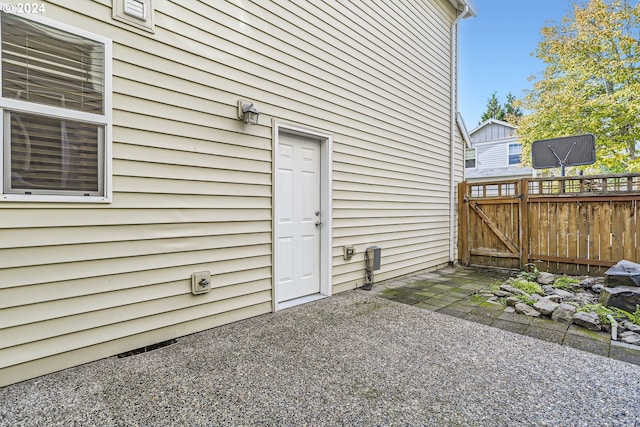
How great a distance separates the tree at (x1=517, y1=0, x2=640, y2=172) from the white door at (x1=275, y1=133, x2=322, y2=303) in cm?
956

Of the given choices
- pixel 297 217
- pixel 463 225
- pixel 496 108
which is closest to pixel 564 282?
pixel 463 225

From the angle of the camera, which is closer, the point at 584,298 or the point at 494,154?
the point at 584,298

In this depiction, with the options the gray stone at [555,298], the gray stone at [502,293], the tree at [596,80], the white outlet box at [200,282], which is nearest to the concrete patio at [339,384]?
the white outlet box at [200,282]

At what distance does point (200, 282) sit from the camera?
275 cm

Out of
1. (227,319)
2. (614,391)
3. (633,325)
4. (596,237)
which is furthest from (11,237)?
(596,237)

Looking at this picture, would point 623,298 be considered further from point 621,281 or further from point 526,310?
point 526,310

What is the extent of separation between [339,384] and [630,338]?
249 centimetres

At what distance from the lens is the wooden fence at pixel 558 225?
15.0 ft

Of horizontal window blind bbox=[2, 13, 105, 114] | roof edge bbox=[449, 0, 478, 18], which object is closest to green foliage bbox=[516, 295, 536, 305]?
horizontal window blind bbox=[2, 13, 105, 114]

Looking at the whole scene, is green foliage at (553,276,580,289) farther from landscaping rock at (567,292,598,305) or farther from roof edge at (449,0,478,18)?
roof edge at (449,0,478,18)

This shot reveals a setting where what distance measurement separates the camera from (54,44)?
208 centimetres

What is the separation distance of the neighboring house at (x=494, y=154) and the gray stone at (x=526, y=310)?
11.3m

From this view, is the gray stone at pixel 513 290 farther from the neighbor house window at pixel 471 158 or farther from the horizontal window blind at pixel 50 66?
the neighbor house window at pixel 471 158

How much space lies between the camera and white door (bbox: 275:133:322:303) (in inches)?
137
